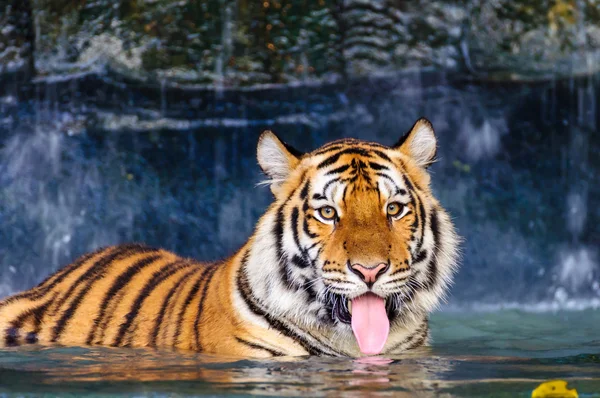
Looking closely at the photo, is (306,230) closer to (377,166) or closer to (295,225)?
(295,225)

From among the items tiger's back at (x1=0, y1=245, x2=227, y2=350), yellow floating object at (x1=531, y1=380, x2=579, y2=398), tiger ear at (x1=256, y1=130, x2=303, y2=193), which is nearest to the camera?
yellow floating object at (x1=531, y1=380, x2=579, y2=398)

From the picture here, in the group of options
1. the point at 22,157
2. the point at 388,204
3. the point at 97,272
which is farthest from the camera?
the point at 22,157

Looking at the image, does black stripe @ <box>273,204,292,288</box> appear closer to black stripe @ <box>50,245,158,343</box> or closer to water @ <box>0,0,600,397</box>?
black stripe @ <box>50,245,158,343</box>

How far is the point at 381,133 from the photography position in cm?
812

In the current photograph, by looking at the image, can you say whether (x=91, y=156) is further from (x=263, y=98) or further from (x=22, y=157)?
Result: (x=263, y=98)

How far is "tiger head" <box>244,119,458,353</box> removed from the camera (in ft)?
11.9

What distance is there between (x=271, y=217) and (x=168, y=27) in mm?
4235

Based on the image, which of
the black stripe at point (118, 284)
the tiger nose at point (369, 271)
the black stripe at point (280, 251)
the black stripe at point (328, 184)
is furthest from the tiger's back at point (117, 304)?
the tiger nose at point (369, 271)

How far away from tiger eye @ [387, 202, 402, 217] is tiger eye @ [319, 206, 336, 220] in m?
0.22

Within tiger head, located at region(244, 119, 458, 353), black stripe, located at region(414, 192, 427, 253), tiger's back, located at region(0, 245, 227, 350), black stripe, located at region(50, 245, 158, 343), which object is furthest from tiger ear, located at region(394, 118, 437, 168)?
black stripe, located at region(50, 245, 158, 343)

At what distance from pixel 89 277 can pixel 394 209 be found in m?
1.67

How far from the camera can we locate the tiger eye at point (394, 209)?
3.83 m

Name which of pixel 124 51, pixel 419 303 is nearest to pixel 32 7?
pixel 124 51

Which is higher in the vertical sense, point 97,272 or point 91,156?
point 91,156
